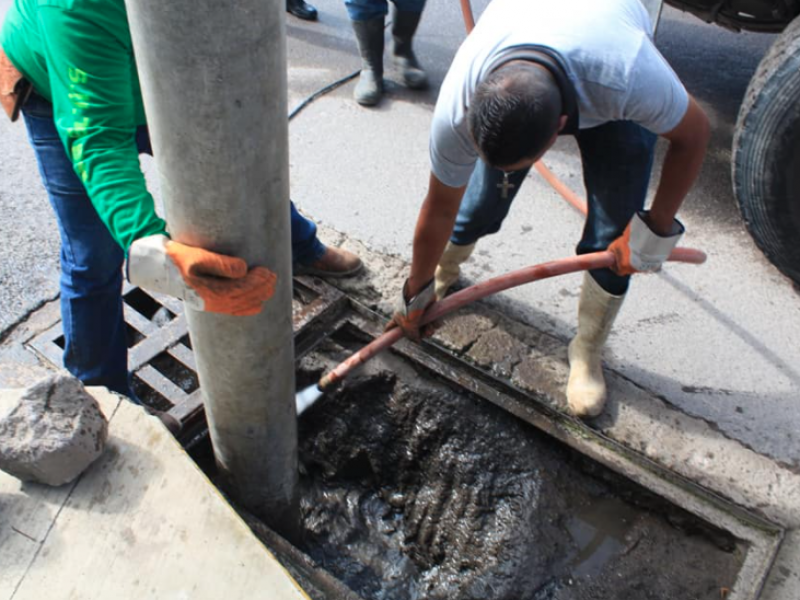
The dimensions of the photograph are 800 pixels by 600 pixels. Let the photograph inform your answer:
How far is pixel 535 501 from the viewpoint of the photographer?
2271 mm

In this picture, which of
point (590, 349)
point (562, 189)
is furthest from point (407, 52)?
point (590, 349)

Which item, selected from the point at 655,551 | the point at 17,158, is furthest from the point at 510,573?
the point at 17,158

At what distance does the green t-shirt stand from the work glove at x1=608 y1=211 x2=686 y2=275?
1.32 meters

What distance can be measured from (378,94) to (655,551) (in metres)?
2.67

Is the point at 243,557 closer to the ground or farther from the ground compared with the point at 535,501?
farther from the ground

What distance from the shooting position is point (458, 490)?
2371mm

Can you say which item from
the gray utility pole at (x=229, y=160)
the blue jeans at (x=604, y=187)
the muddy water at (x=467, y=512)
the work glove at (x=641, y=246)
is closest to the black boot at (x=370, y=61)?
the blue jeans at (x=604, y=187)

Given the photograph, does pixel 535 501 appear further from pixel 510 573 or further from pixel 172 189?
pixel 172 189

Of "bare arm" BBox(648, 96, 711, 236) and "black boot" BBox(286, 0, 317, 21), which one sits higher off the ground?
"bare arm" BBox(648, 96, 711, 236)

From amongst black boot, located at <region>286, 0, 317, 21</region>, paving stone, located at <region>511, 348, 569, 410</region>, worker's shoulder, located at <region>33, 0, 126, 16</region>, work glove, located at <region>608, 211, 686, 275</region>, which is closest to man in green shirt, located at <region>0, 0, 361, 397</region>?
worker's shoulder, located at <region>33, 0, 126, 16</region>

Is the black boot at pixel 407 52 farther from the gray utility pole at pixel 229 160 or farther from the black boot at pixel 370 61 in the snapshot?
the gray utility pole at pixel 229 160

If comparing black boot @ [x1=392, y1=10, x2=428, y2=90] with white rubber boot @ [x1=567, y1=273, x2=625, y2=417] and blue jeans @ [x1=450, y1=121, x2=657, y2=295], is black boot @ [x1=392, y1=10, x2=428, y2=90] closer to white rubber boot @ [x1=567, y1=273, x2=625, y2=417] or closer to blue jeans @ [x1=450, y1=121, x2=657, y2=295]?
blue jeans @ [x1=450, y1=121, x2=657, y2=295]

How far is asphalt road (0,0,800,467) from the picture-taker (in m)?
2.54

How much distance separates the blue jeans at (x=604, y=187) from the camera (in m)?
2.06
